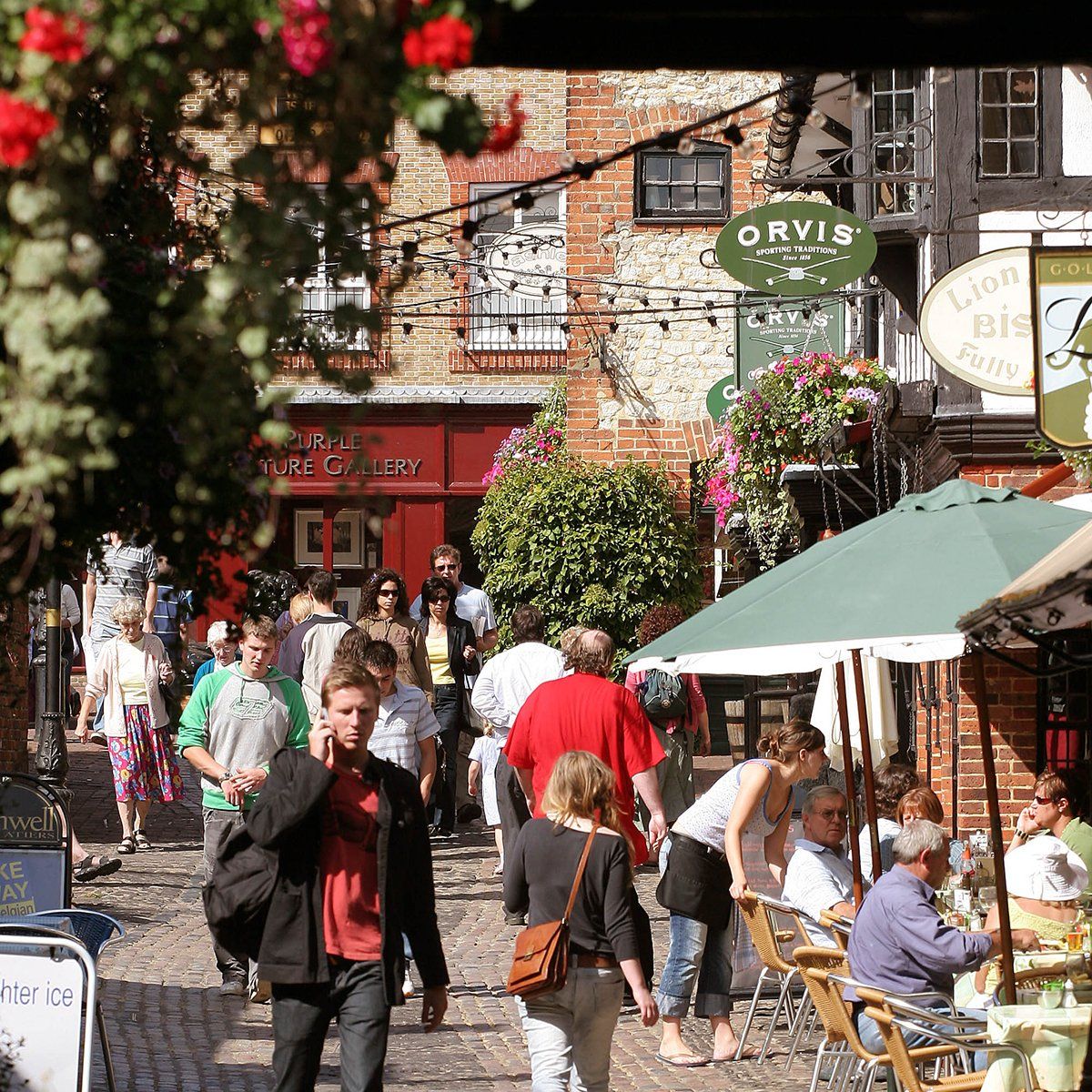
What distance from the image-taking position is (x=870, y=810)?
8.19 meters

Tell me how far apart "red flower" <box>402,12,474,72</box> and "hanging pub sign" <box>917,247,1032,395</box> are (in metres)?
7.94

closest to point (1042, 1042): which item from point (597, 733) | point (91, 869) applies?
point (597, 733)

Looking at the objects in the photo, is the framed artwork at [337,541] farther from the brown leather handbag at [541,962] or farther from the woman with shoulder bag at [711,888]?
the brown leather handbag at [541,962]

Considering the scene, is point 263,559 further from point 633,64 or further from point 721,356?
point 721,356

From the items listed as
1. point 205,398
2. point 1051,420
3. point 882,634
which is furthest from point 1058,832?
point 205,398

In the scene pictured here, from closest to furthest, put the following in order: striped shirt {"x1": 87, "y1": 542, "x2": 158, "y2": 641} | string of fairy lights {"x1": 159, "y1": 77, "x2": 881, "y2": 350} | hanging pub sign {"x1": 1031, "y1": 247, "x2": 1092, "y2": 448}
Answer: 1. string of fairy lights {"x1": 159, "y1": 77, "x2": 881, "y2": 350}
2. hanging pub sign {"x1": 1031, "y1": 247, "x2": 1092, "y2": 448}
3. striped shirt {"x1": 87, "y1": 542, "x2": 158, "y2": 641}

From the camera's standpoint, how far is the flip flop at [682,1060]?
835 cm

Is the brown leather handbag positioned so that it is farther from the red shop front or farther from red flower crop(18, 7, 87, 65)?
the red shop front

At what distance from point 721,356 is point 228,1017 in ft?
52.8

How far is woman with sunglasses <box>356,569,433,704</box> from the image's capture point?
12.8 meters

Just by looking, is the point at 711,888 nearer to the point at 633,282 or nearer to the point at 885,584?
the point at 885,584

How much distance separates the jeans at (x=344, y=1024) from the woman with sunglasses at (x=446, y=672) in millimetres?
8128

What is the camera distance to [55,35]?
2.41 m

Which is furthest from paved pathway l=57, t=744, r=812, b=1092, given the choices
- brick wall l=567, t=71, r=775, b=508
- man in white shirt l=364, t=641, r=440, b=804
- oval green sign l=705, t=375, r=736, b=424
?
brick wall l=567, t=71, r=775, b=508
